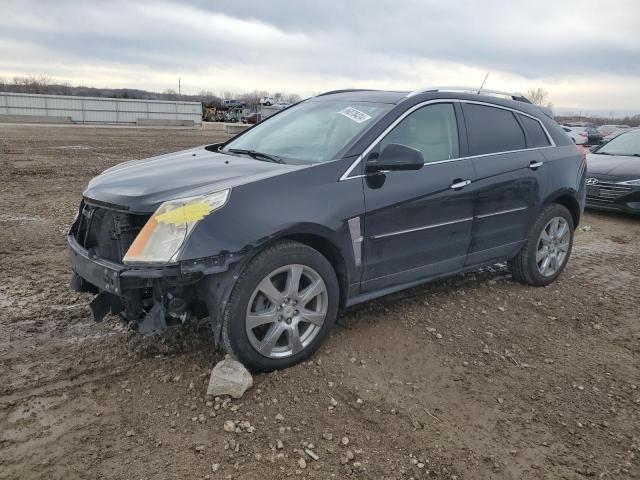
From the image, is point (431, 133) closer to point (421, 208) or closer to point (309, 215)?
point (421, 208)

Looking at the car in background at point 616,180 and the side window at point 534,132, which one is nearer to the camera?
the side window at point 534,132

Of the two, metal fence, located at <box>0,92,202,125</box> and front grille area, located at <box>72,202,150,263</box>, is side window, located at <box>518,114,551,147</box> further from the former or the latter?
metal fence, located at <box>0,92,202,125</box>

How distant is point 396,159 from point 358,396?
1.57 metres

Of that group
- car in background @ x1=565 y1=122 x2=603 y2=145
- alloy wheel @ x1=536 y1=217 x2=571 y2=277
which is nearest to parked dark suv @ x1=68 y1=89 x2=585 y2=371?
alloy wheel @ x1=536 y1=217 x2=571 y2=277

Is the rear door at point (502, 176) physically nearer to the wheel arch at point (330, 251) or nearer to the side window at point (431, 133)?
the side window at point (431, 133)

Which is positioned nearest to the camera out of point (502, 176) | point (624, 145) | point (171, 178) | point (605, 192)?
point (171, 178)

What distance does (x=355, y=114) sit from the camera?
4074 mm

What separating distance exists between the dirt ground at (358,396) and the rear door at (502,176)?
23.4 inches

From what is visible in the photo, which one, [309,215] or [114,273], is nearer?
[114,273]

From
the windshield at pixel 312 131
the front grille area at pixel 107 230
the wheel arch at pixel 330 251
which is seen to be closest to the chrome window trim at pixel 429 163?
the windshield at pixel 312 131

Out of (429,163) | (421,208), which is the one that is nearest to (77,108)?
(429,163)

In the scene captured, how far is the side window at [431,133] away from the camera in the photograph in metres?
3.99

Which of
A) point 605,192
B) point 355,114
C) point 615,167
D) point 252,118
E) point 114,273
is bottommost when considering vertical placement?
point 605,192

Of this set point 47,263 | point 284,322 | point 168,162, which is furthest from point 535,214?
point 47,263
